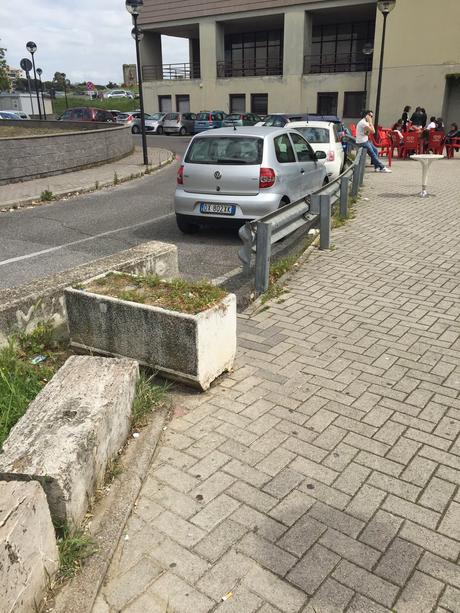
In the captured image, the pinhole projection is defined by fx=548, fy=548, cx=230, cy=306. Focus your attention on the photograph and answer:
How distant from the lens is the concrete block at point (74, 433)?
247 centimetres

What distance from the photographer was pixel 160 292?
13.5 feet

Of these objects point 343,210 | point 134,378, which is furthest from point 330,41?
point 134,378

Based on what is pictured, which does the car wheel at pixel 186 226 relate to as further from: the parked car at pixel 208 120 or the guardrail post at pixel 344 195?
the parked car at pixel 208 120

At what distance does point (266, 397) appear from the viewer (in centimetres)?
395

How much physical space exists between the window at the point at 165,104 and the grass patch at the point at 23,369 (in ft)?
147

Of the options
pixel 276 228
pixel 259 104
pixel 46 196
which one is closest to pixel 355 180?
pixel 276 228

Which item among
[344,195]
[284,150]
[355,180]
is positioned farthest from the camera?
[355,180]

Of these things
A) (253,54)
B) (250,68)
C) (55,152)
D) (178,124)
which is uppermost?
(253,54)

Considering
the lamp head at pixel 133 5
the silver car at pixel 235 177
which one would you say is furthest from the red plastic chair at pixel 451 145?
the silver car at pixel 235 177

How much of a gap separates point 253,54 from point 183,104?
22.3ft

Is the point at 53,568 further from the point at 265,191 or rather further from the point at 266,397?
the point at 265,191

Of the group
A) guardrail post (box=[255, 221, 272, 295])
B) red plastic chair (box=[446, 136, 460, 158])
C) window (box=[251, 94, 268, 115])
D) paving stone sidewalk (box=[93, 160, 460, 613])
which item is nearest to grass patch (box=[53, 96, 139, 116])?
window (box=[251, 94, 268, 115])

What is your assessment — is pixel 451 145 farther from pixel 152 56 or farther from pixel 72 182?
pixel 152 56

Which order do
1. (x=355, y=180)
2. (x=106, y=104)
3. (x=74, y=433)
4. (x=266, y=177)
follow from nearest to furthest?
(x=74, y=433) → (x=266, y=177) → (x=355, y=180) → (x=106, y=104)
